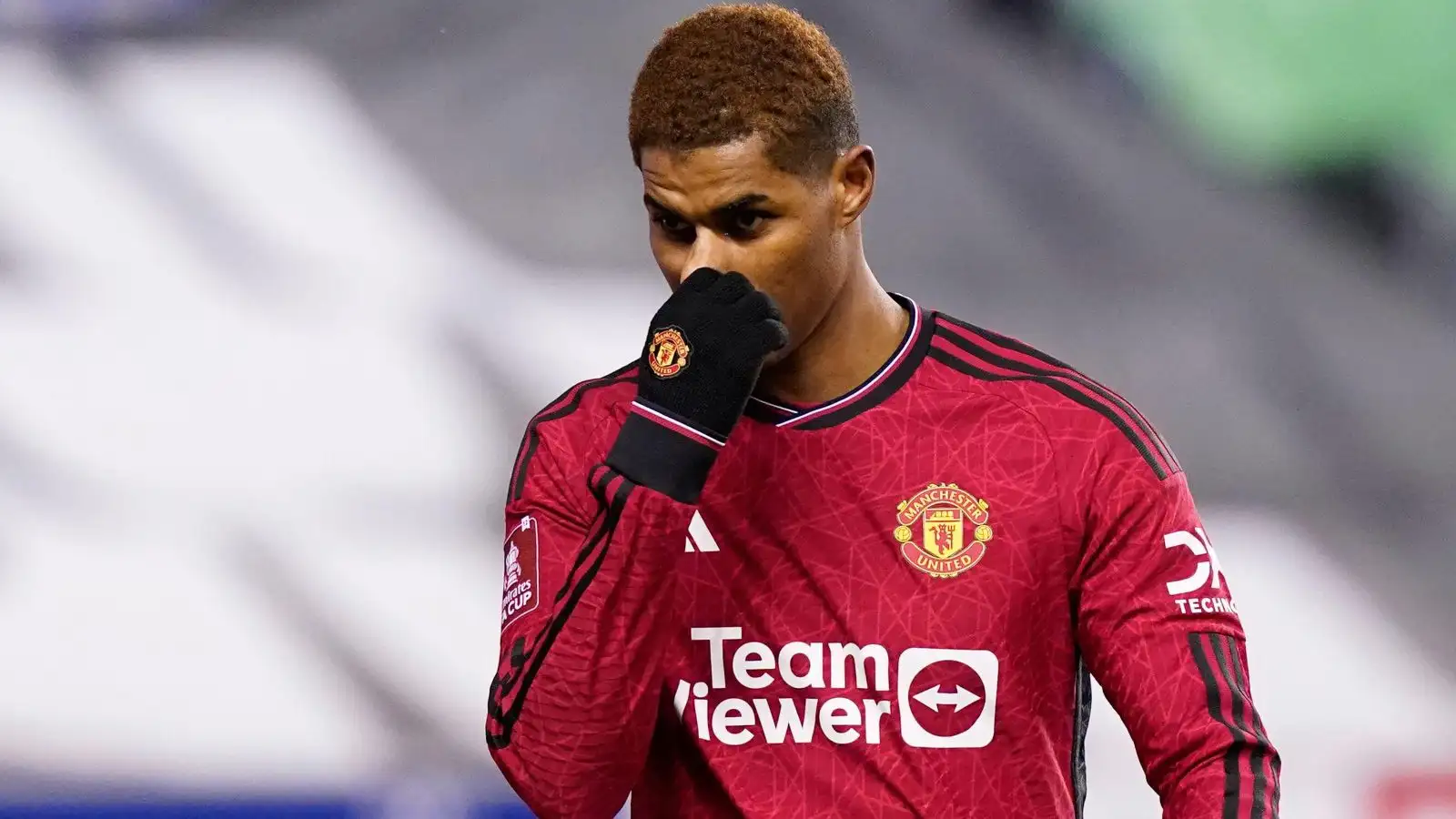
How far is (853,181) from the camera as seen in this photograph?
124 cm

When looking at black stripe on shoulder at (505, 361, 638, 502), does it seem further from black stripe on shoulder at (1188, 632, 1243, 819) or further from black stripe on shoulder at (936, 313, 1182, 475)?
black stripe on shoulder at (1188, 632, 1243, 819)

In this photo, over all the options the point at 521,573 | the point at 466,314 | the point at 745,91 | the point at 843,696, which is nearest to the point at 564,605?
the point at 521,573

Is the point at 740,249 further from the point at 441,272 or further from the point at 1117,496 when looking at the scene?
the point at 441,272

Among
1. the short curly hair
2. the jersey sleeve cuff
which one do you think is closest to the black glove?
the jersey sleeve cuff

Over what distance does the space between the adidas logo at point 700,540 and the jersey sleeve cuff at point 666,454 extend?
15cm

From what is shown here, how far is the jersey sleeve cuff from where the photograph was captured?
1.08m

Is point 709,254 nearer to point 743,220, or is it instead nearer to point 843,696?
point 743,220

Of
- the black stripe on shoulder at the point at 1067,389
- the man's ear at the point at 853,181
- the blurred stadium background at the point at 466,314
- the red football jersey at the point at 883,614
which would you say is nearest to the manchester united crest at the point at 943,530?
the red football jersey at the point at 883,614

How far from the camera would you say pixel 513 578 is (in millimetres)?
1229

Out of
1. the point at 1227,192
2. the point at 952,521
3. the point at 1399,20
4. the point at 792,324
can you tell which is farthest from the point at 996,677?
the point at 1399,20

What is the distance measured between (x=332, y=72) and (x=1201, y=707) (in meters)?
1.53

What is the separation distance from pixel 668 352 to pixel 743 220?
0.12m

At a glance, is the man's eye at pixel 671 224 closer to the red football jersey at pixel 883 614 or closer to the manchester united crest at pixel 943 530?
the red football jersey at pixel 883 614

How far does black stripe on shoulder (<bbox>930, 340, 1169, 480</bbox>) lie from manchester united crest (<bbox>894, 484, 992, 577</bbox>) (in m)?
0.11
